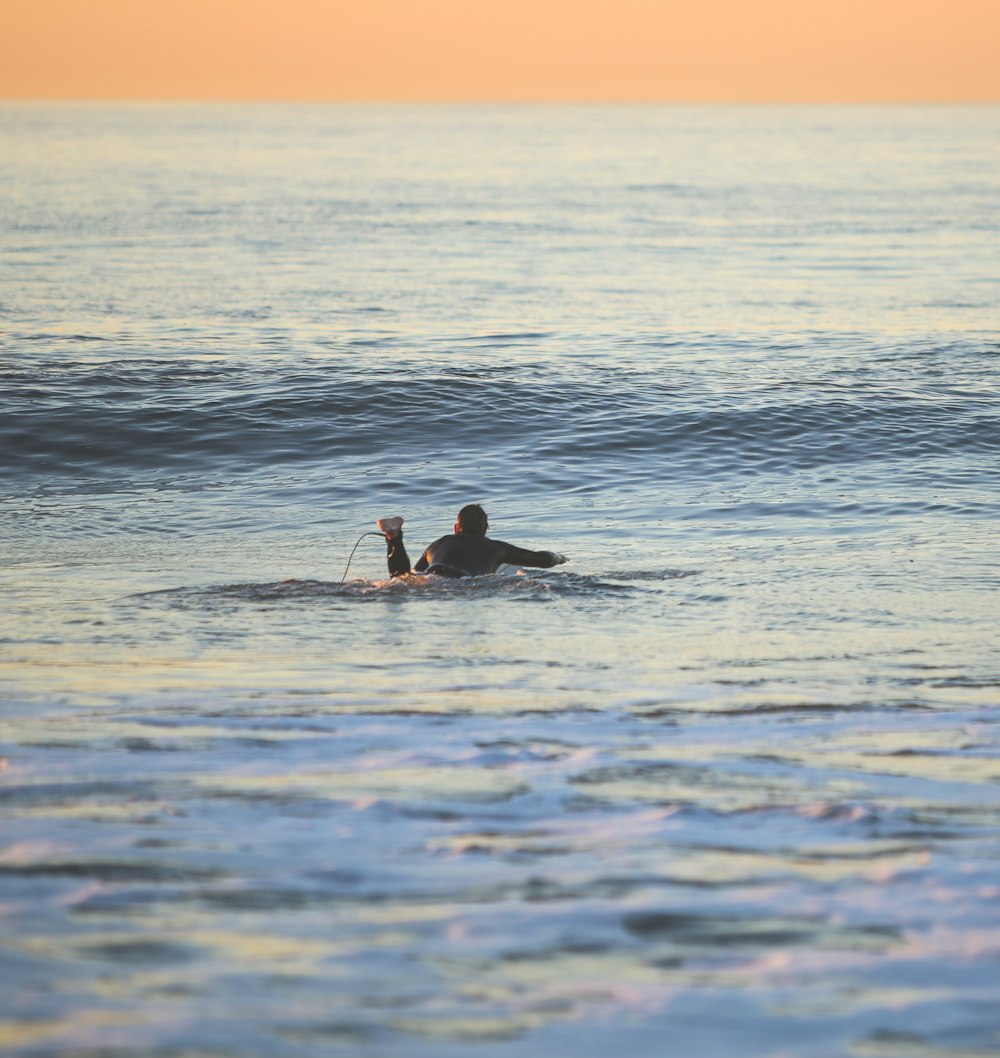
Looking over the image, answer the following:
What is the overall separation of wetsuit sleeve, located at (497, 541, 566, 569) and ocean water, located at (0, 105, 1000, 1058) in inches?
5.7

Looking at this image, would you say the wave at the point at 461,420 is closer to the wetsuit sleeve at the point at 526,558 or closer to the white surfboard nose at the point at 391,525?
the wetsuit sleeve at the point at 526,558

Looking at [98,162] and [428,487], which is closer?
[428,487]

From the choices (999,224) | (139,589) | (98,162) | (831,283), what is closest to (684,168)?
(98,162)

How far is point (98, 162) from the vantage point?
91875 mm

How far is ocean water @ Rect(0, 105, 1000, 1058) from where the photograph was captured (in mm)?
5176

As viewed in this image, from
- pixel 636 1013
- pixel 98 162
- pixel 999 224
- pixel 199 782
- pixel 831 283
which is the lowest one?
pixel 636 1013

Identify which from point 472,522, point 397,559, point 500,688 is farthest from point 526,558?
point 500,688

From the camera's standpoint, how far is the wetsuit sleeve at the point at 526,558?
13227 mm

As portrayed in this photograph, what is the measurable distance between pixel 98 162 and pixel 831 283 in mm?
65215

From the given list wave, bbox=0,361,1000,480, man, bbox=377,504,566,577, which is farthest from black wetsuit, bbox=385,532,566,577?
wave, bbox=0,361,1000,480

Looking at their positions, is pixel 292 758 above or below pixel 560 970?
above

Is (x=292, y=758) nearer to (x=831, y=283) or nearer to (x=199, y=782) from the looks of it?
(x=199, y=782)

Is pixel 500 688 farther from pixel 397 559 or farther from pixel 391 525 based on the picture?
pixel 397 559

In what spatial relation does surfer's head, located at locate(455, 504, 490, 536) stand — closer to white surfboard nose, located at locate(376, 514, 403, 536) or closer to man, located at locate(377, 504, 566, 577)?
man, located at locate(377, 504, 566, 577)
